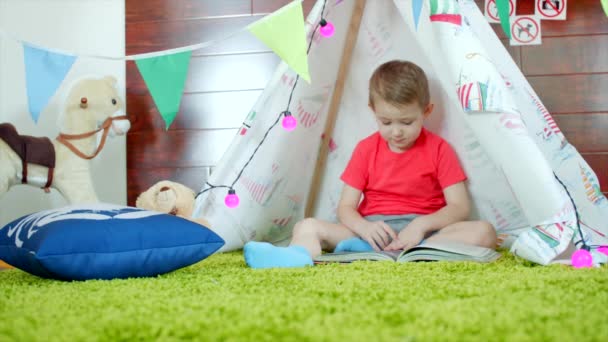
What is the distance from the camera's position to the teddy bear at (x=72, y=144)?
5.75ft

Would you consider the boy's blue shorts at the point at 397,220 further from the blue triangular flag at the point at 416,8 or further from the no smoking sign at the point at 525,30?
the no smoking sign at the point at 525,30

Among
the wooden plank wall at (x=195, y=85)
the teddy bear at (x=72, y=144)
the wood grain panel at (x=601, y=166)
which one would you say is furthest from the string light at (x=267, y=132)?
the wood grain panel at (x=601, y=166)

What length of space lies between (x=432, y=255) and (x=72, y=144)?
1.14m

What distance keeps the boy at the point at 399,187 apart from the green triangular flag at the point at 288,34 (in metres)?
0.30

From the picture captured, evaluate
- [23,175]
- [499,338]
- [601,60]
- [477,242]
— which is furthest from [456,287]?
[601,60]

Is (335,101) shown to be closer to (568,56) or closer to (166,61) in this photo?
(166,61)

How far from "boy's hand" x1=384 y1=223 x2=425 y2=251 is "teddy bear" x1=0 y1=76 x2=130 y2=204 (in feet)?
3.03

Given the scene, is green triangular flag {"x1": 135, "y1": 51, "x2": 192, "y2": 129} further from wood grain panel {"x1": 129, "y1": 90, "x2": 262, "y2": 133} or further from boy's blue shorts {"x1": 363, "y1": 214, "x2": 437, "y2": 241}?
wood grain panel {"x1": 129, "y1": 90, "x2": 262, "y2": 133}

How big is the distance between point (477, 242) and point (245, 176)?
62cm

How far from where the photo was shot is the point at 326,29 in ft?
5.59

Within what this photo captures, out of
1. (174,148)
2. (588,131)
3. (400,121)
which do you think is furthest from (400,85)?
(174,148)

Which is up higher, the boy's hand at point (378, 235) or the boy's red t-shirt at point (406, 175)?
the boy's red t-shirt at point (406, 175)

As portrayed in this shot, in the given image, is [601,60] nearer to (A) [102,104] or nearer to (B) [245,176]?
(B) [245,176]

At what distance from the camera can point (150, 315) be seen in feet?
2.52
